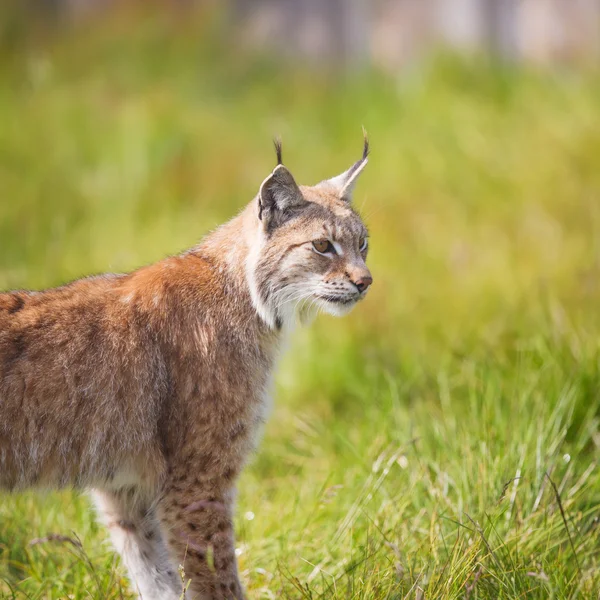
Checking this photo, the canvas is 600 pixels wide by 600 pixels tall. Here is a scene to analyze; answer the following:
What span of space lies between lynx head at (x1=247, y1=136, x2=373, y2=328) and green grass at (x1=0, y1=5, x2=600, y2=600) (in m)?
0.67

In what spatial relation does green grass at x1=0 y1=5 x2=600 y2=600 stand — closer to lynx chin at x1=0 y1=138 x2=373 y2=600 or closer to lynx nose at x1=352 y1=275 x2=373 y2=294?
lynx chin at x1=0 y1=138 x2=373 y2=600

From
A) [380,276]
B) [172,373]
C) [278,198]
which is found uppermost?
[278,198]

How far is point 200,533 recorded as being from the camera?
3.22 metres

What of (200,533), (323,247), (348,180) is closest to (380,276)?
(348,180)

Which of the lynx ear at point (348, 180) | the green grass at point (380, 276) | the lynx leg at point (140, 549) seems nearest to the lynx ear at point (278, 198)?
the lynx ear at point (348, 180)

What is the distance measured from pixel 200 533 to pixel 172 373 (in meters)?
0.53

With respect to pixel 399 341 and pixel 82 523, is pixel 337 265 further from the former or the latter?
pixel 399 341

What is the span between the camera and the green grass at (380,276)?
3400mm

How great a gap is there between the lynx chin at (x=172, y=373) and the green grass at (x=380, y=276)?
0.26 meters

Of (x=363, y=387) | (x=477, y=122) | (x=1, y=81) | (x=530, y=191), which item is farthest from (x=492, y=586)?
(x=1, y=81)

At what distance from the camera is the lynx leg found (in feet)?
11.4

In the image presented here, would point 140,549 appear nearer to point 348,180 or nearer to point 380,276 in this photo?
point 348,180

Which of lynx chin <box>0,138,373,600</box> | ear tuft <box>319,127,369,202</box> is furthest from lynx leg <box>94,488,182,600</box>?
ear tuft <box>319,127,369,202</box>

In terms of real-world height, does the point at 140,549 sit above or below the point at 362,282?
below
